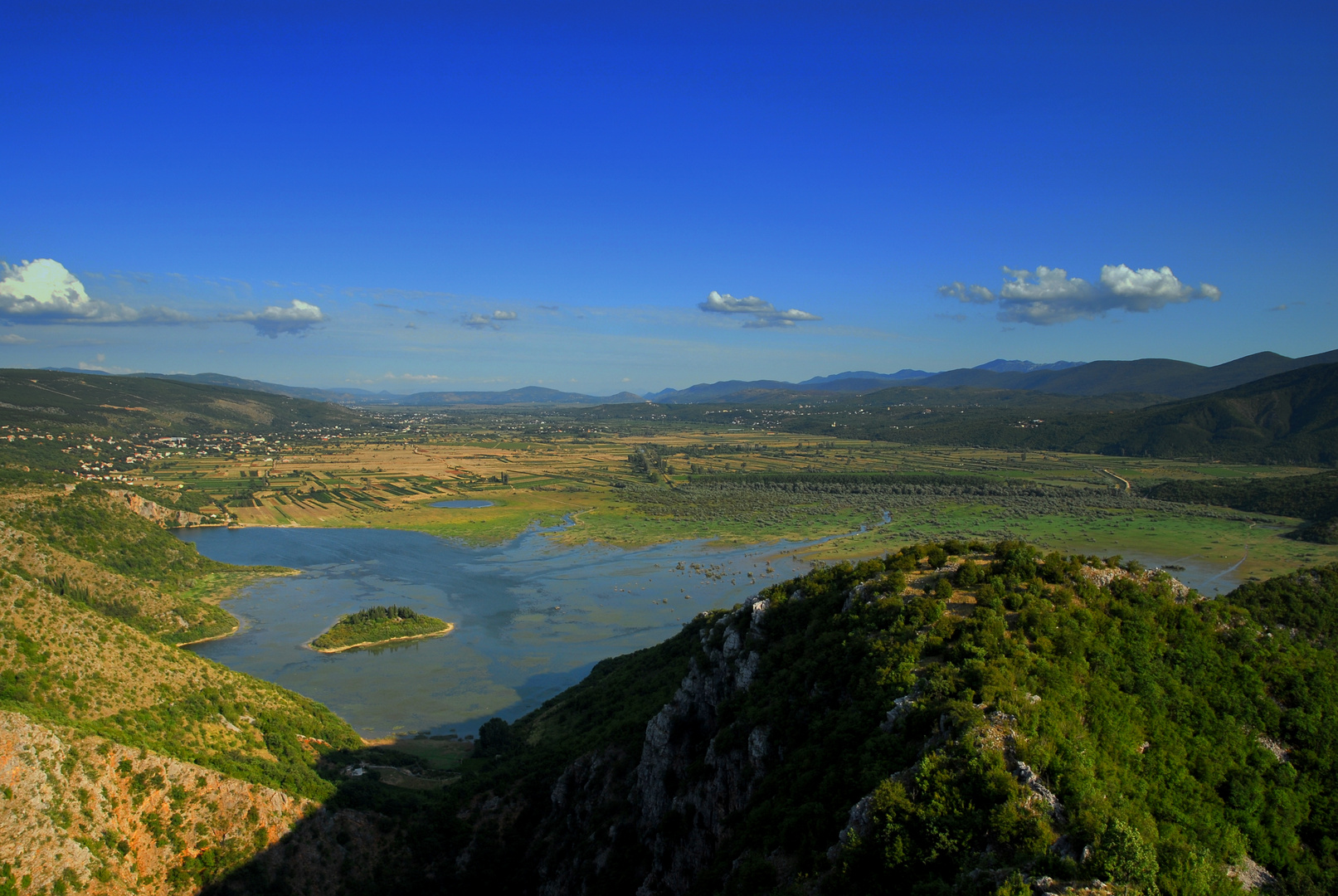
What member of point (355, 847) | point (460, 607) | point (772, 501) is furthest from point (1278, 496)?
point (355, 847)

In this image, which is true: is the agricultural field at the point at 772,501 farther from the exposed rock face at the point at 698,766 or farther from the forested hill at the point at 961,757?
the forested hill at the point at 961,757

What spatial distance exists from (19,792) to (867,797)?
27.8 m

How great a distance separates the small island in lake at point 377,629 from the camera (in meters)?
60.3

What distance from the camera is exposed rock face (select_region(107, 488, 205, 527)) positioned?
90.1 m

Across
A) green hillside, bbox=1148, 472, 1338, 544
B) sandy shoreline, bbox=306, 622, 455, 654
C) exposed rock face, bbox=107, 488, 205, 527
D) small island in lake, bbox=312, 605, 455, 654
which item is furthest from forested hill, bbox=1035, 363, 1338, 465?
exposed rock face, bbox=107, 488, 205, 527

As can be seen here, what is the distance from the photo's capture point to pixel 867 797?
14688 mm

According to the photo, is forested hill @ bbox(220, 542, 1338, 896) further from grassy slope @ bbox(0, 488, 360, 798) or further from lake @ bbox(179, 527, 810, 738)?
lake @ bbox(179, 527, 810, 738)

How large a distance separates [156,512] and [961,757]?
117 metres

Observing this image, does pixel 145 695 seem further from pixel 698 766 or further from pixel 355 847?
pixel 698 766

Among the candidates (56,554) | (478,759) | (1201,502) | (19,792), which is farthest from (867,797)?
(1201,502)

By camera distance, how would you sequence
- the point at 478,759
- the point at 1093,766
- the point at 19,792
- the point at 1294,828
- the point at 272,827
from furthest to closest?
the point at 478,759
the point at 272,827
the point at 19,792
the point at 1294,828
the point at 1093,766

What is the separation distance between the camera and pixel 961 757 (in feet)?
47.7

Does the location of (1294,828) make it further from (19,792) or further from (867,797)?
(19,792)

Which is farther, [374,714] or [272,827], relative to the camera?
[374,714]
